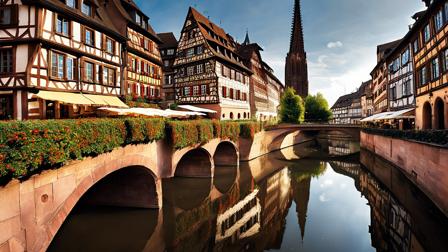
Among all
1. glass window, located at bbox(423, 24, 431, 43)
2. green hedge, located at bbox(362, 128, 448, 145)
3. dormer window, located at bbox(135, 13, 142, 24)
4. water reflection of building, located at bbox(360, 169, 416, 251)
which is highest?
dormer window, located at bbox(135, 13, 142, 24)

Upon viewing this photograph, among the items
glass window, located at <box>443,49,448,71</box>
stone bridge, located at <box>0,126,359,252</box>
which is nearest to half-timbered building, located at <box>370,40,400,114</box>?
glass window, located at <box>443,49,448,71</box>

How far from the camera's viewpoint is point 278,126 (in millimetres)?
38344

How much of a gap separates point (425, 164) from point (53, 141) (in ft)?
54.5

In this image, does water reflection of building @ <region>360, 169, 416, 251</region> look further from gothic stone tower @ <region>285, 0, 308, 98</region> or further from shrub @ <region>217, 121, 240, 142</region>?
gothic stone tower @ <region>285, 0, 308, 98</region>

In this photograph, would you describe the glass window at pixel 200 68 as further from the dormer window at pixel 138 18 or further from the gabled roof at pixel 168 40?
the gabled roof at pixel 168 40

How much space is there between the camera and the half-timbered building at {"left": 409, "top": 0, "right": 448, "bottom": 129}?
17373 millimetres

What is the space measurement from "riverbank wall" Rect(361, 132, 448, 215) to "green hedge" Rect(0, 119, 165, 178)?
13.3 m

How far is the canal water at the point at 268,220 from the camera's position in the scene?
36.9ft

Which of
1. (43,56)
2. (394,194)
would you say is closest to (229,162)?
(394,194)

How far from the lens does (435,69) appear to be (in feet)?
62.6

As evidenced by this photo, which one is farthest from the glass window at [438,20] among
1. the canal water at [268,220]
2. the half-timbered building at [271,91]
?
the half-timbered building at [271,91]

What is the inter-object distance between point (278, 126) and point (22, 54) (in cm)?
3056

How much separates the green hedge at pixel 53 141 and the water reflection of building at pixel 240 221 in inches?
248

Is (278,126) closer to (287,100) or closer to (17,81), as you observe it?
(287,100)
